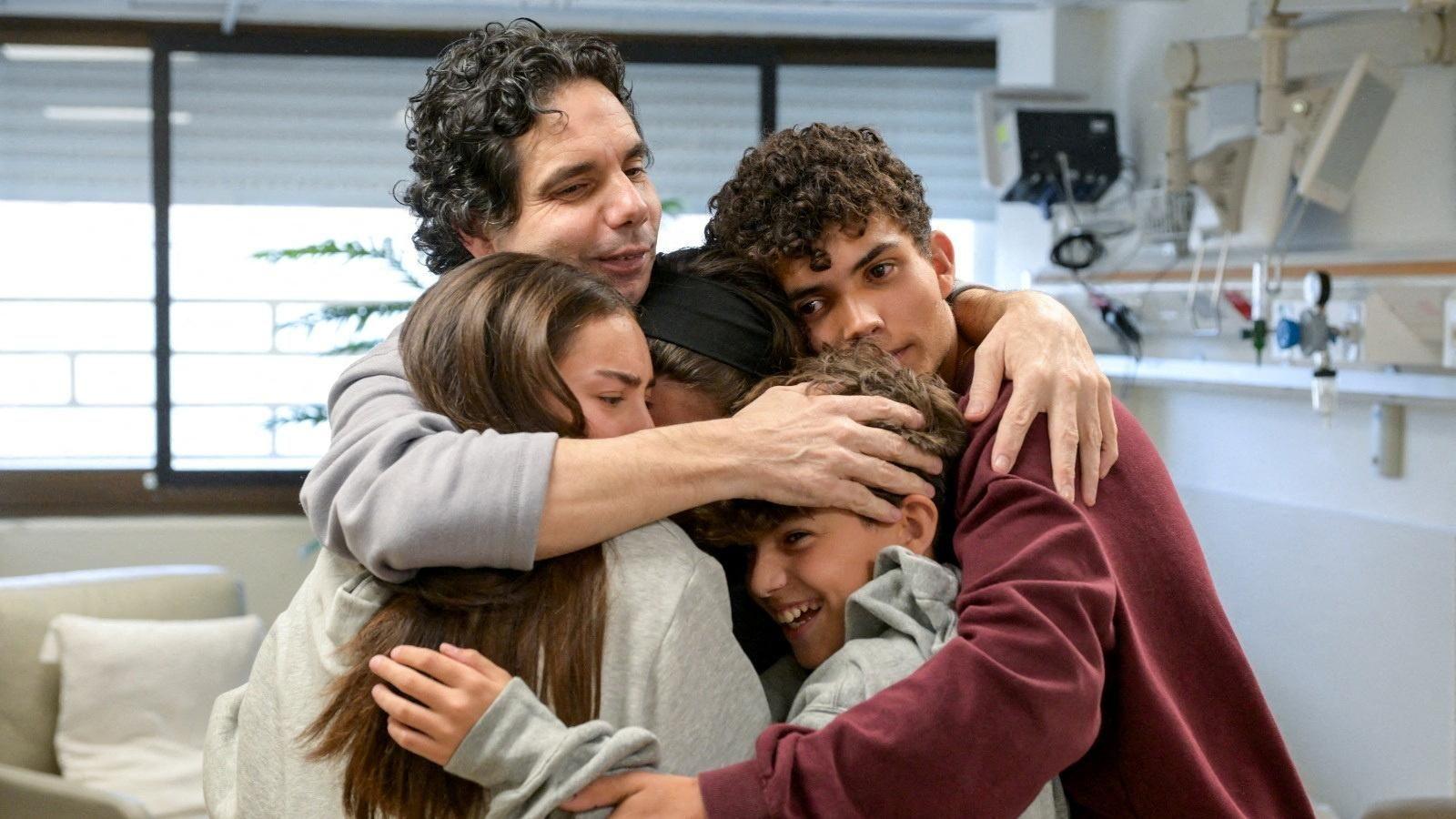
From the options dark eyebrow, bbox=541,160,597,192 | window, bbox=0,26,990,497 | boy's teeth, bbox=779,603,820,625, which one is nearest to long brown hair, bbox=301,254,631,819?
boy's teeth, bbox=779,603,820,625

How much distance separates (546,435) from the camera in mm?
1104

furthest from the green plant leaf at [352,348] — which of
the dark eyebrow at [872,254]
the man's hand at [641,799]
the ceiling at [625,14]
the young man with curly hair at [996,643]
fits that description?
the man's hand at [641,799]

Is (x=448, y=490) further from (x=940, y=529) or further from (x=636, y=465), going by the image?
(x=940, y=529)

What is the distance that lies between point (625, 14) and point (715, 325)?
3.96 metres

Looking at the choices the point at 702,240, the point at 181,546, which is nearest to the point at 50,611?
the point at 181,546

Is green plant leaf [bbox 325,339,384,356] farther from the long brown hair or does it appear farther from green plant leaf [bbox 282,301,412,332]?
the long brown hair

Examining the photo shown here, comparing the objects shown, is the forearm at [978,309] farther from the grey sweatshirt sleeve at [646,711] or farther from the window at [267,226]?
the window at [267,226]

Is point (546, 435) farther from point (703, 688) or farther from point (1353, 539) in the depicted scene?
point (1353, 539)

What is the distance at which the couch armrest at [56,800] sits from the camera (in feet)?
10.1

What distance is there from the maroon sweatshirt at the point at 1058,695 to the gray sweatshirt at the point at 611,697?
0.15 ft

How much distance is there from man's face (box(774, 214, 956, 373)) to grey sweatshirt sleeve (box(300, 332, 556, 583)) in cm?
43

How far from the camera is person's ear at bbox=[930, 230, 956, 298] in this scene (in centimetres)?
156

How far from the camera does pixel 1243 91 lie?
3756 mm

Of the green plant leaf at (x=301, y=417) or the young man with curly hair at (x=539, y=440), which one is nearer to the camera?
the young man with curly hair at (x=539, y=440)
